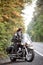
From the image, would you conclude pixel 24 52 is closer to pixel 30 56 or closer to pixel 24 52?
pixel 24 52

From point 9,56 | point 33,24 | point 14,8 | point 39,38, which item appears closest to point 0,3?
point 14,8

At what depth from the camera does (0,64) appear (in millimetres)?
12711

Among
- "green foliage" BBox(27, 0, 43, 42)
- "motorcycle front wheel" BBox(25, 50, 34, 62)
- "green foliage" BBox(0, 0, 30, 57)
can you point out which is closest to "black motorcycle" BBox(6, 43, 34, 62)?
"motorcycle front wheel" BBox(25, 50, 34, 62)

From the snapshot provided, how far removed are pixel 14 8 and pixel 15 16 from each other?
47 centimetres

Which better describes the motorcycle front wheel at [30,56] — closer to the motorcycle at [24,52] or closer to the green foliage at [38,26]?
the motorcycle at [24,52]

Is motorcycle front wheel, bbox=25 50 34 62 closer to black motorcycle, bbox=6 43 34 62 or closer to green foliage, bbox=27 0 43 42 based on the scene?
black motorcycle, bbox=6 43 34 62

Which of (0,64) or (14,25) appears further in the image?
(14,25)

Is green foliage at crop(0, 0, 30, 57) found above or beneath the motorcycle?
above

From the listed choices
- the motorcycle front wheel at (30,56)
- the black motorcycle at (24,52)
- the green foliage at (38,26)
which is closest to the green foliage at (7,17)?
the black motorcycle at (24,52)

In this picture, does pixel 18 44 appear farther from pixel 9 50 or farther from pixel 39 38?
pixel 39 38

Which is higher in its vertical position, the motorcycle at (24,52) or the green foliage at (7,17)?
the green foliage at (7,17)

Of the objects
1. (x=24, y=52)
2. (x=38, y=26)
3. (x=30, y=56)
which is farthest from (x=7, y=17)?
(x=38, y=26)

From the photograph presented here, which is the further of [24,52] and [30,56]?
[30,56]

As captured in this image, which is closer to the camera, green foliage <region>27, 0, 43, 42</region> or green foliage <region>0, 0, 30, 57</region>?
green foliage <region>0, 0, 30, 57</region>
